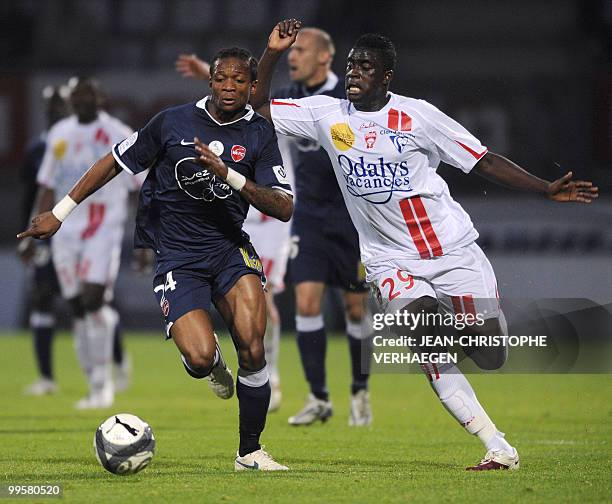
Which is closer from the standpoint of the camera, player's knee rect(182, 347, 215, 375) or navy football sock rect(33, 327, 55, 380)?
player's knee rect(182, 347, 215, 375)

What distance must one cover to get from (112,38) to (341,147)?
1569 centimetres

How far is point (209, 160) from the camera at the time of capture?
6.22 meters

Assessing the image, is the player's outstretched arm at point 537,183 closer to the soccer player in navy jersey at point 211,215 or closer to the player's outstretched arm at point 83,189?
the soccer player in navy jersey at point 211,215

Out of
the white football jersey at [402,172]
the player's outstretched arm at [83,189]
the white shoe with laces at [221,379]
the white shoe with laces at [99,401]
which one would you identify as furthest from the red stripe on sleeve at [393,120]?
the white shoe with laces at [99,401]

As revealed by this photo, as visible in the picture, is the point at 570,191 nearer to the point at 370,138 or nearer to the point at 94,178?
the point at 370,138

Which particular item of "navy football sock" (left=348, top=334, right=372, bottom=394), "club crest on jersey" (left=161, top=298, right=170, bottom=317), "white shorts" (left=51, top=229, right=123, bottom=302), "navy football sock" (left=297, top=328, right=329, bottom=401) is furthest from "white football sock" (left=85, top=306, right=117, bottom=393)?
"club crest on jersey" (left=161, top=298, right=170, bottom=317)

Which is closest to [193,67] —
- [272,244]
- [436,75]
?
[272,244]

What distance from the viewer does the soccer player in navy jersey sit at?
6.76 m

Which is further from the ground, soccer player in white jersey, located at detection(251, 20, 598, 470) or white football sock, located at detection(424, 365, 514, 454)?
soccer player in white jersey, located at detection(251, 20, 598, 470)

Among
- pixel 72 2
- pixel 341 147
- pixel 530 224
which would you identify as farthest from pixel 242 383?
pixel 72 2

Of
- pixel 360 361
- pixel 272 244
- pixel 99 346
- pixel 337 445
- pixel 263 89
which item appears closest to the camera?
pixel 263 89

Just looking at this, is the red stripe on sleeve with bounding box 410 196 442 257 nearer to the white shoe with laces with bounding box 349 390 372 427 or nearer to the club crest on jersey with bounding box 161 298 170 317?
the club crest on jersey with bounding box 161 298 170 317

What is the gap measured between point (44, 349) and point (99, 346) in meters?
1.74

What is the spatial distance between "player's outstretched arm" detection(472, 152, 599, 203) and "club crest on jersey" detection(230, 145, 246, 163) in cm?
126
